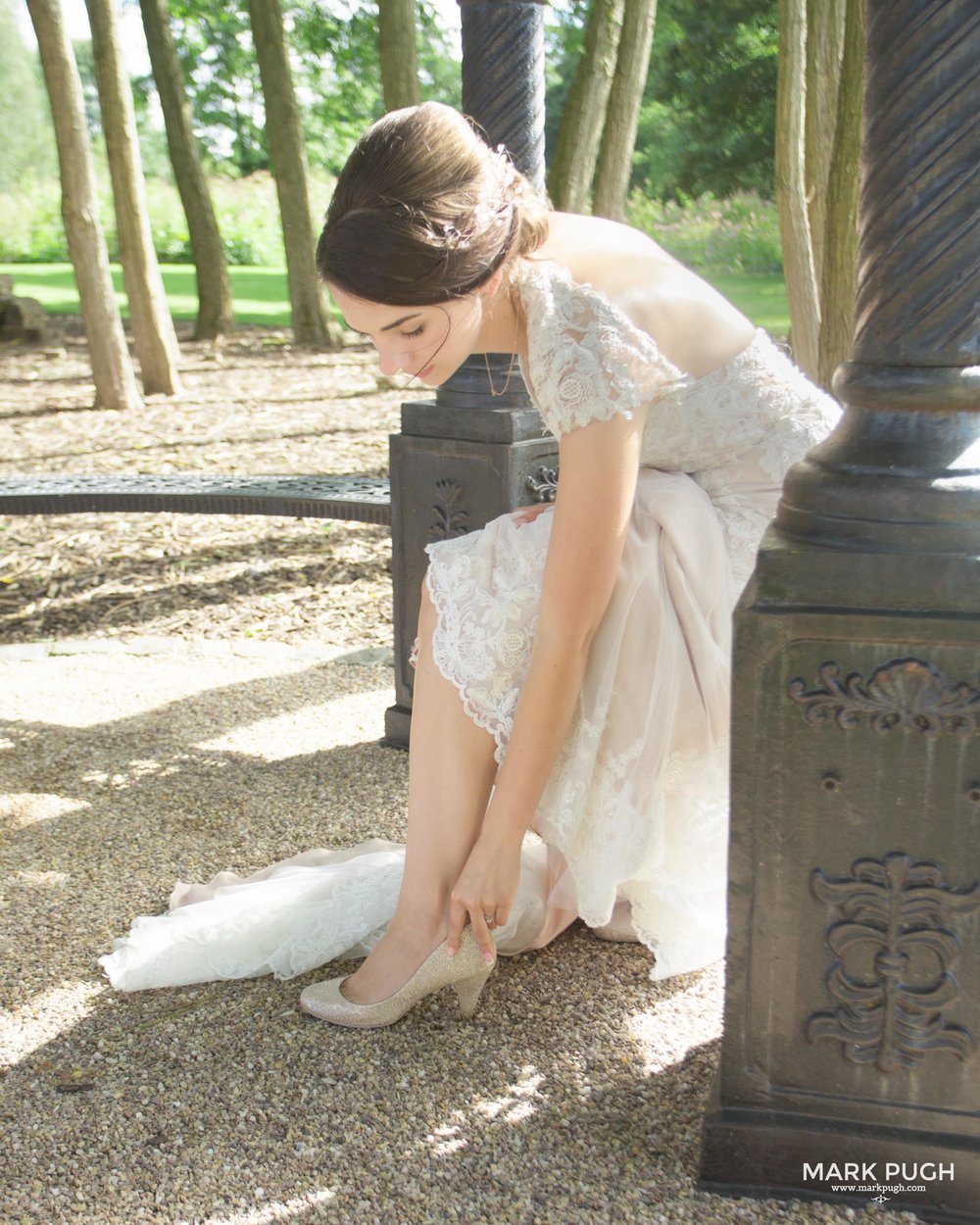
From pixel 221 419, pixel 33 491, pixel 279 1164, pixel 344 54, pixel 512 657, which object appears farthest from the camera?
pixel 344 54

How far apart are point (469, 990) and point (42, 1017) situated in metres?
0.82

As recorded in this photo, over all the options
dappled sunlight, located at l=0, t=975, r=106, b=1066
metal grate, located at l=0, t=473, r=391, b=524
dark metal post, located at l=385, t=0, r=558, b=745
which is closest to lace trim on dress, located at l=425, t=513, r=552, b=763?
dappled sunlight, located at l=0, t=975, r=106, b=1066

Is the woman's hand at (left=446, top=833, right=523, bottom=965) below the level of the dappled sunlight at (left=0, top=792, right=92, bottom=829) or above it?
above

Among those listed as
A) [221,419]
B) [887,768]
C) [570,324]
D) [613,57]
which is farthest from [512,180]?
[613,57]

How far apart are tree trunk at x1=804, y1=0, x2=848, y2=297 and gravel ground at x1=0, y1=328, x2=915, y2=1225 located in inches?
184

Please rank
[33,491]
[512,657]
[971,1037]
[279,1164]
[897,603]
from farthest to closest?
1. [33,491]
2. [512,657]
3. [279,1164]
4. [971,1037]
5. [897,603]

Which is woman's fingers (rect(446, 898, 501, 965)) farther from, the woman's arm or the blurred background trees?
the blurred background trees

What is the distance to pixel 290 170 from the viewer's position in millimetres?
12133

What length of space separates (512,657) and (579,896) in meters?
0.43

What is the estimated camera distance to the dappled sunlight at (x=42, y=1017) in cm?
234

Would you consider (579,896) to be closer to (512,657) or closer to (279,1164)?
(512,657)

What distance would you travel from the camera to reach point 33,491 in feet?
15.4

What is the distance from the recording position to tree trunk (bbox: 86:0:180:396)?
8.82 metres

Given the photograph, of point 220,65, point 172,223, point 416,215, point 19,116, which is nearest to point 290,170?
point 416,215
